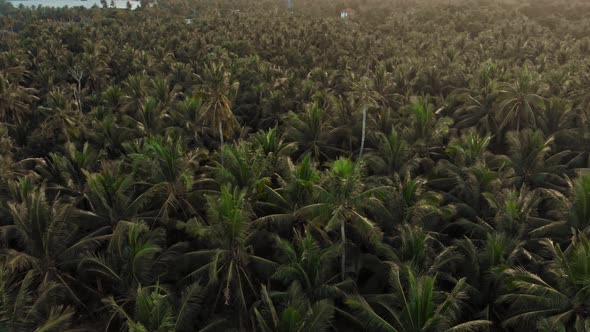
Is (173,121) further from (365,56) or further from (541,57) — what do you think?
(541,57)

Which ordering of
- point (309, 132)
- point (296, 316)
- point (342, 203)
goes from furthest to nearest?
point (309, 132) → point (342, 203) → point (296, 316)

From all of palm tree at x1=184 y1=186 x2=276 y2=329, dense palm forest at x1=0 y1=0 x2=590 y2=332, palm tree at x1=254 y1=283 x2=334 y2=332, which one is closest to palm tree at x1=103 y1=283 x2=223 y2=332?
dense palm forest at x1=0 y1=0 x2=590 y2=332

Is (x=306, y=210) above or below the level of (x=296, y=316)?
above

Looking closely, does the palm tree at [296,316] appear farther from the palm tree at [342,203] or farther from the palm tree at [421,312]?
the palm tree at [342,203]

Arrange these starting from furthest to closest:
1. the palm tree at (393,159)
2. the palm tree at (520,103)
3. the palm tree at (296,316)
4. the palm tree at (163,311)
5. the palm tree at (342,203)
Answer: the palm tree at (520,103) → the palm tree at (393,159) → the palm tree at (342,203) → the palm tree at (296,316) → the palm tree at (163,311)

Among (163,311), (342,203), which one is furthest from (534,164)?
(163,311)

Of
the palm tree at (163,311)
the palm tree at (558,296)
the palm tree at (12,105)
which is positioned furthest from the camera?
the palm tree at (12,105)

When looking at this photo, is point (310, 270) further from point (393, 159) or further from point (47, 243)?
point (47, 243)

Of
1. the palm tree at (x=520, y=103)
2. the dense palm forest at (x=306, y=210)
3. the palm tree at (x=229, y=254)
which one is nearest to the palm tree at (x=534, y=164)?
the dense palm forest at (x=306, y=210)
